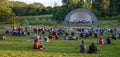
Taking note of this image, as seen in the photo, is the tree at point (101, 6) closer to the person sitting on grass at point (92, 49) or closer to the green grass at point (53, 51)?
the green grass at point (53, 51)

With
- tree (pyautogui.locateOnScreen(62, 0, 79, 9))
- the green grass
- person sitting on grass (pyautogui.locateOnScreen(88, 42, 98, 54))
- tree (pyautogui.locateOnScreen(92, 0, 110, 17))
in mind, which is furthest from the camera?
tree (pyautogui.locateOnScreen(62, 0, 79, 9))

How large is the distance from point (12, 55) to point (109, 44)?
10310mm

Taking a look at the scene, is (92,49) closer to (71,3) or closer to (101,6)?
(101,6)

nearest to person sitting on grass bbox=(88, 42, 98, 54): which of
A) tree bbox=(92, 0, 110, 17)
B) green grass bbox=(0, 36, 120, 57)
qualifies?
green grass bbox=(0, 36, 120, 57)

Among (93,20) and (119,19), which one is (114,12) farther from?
(93,20)

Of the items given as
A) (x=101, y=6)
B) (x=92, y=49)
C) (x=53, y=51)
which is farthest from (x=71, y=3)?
(x=92, y=49)

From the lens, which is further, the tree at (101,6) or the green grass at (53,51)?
the tree at (101,6)

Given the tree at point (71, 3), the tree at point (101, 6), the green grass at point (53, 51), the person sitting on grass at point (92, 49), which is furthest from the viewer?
the tree at point (71, 3)

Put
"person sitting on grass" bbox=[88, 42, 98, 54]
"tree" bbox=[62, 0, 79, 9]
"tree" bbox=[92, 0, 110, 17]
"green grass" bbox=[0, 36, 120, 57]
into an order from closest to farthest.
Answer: "green grass" bbox=[0, 36, 120, 57]
"person sitting on grass" bbox=[88, 42, 98, 54]
"tree" bbox=[92, 0, 110, 17]
"tree" bbox=[62, 0, 79, 9]

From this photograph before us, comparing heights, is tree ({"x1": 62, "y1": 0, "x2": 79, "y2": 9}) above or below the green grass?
above

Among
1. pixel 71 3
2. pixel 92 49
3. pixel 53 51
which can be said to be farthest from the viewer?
pixel 71 3

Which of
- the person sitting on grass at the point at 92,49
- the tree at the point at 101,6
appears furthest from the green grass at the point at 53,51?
the tree at the point at 101,6

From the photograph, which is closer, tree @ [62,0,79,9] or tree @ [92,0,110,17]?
tree @ [92,0,110,17]

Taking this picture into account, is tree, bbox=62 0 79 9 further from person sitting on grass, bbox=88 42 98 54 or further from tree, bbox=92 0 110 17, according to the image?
person sitting on grass, bbox=88 42 98 54
